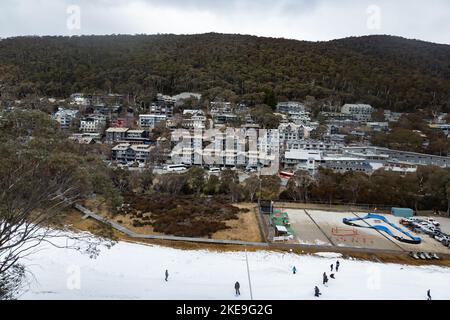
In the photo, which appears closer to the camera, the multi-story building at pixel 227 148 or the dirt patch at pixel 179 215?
the dirt patch at pixel 179 215

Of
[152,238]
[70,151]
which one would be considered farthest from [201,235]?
[70,151]

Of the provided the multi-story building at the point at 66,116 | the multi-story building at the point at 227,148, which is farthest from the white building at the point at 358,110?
the multi-story building at the point at 66,116

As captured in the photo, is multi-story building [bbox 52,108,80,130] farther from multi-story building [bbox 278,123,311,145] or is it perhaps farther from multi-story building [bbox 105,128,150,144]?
multi-story building [bbox 278,123,311,145]

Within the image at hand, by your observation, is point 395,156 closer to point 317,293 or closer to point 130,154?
point 130,154

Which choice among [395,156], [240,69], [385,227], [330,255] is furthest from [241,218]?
[240,69]

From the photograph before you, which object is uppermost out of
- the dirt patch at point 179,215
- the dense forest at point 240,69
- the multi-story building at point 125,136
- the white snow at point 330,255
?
the dense forest at point 240,69

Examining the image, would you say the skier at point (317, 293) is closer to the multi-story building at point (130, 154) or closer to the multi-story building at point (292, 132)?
the multi-story building at point (130, 154)

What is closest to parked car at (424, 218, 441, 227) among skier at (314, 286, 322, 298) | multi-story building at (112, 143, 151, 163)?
skier at (314, 286, 322, 298)
